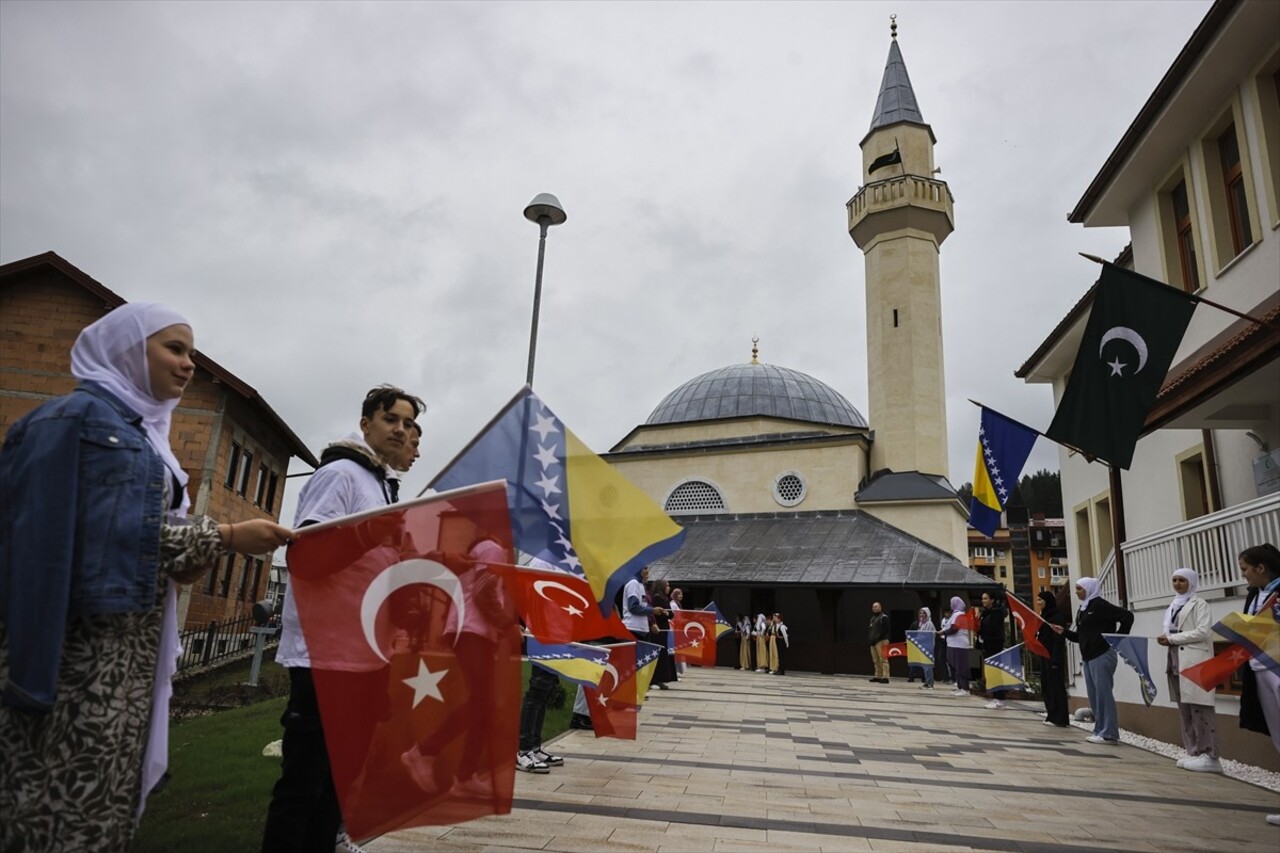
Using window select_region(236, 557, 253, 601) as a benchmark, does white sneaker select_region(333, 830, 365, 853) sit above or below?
below

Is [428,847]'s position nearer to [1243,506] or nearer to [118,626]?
[118,626]

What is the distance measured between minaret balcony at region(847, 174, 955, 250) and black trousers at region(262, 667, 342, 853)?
30544 millimetres

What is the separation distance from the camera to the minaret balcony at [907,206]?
2994 cm

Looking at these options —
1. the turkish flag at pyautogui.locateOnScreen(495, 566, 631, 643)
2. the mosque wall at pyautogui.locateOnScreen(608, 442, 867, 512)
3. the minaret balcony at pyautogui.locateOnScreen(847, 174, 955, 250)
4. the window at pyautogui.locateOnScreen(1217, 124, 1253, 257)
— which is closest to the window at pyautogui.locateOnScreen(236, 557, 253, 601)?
the mosque wall at pyautogui.locateOnScreen(608, 442, 867, 512)

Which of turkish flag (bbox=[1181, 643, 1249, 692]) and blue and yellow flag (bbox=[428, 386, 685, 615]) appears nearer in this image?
blue and yellow flag (bbox=[428, 386, 685, 615])

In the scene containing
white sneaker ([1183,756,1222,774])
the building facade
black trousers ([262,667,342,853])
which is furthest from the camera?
the building facade

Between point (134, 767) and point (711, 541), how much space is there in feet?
91.7

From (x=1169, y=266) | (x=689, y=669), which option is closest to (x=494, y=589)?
(x=1169, y=266)

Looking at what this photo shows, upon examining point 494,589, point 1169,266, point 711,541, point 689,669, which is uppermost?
point 1169,266

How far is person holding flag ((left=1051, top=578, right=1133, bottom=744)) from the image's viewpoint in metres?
9.46

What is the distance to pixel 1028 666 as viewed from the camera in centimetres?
2459

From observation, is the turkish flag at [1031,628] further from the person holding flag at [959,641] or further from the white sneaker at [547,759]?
the white sneaker at [547,759]

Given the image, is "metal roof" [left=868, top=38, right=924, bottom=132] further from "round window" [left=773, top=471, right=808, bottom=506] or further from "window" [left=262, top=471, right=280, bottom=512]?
"window" [left=262, top=471, right=280, bottom=512]

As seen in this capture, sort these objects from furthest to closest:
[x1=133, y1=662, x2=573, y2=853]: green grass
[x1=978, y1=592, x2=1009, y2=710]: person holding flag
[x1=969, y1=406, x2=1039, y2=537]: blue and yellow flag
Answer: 1. [x1=978, y1=592, x2=1009, y2=710]: person holding flag
2. [x1=969, y1=406, x2=1039, y2=537]: blue and yellow flag
3. [x1=133, y1=662, x2=573, y2=853]: green grass
